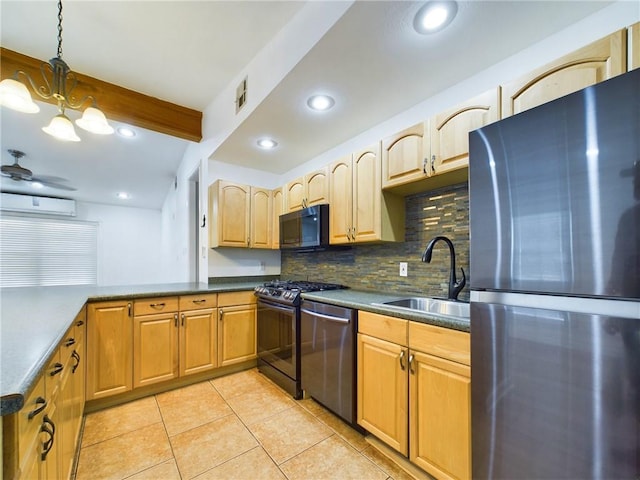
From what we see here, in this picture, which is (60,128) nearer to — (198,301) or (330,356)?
(198,301)

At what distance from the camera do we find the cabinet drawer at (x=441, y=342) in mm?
1204

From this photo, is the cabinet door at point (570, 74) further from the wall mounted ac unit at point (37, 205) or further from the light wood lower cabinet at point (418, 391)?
the wall mounted ac unit at point (37, 205)

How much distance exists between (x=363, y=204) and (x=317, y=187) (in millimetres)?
638

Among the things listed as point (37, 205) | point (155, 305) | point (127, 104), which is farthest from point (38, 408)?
point (37, 205)

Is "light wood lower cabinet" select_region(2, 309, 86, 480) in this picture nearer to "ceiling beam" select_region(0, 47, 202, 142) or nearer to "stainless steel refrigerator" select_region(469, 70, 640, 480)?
"stainless steel refrigerator" select_region(469, 70, 640, 480)

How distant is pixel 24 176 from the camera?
12.3 feet

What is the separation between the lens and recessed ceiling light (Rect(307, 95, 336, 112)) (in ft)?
6.46

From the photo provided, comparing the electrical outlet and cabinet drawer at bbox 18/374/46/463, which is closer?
cabinet drawer at bbox 18/374/46/463

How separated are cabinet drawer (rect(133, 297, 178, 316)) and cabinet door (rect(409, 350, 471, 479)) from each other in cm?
204

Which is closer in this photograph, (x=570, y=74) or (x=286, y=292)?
(x=570, y=74)

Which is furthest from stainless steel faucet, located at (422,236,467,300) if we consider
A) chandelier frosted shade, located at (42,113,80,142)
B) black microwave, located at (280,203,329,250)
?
chandelier frosted shade, located at (42,113,80,142)

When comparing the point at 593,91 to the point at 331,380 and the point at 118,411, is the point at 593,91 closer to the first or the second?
the point at 331,380

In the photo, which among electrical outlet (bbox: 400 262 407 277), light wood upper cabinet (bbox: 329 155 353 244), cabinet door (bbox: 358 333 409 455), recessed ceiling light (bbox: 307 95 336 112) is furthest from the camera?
light wood upper cabinet (bbox: 329 155 353 244)

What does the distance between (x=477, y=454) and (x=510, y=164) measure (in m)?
1.15
